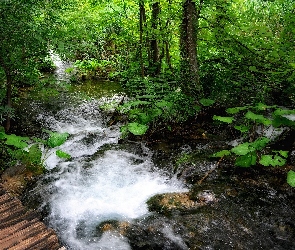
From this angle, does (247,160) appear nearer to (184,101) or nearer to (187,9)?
(184,101)

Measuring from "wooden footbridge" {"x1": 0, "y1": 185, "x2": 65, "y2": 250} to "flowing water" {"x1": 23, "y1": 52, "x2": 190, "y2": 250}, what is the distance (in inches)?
35.0


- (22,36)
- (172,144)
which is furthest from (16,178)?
(172,144)

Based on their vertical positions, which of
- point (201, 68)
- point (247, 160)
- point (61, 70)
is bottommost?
point (247, 160)

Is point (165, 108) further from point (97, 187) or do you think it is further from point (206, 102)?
point (97, 187)

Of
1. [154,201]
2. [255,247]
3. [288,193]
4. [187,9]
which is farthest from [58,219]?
[187,9]

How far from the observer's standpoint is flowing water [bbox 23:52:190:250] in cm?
459

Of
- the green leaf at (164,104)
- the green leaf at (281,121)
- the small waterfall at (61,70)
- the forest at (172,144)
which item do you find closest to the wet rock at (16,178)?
the forest at (172,144)

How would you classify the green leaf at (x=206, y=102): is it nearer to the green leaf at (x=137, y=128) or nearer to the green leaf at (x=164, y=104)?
the green leaf at (x=164, y=104)

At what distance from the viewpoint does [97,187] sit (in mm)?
5801

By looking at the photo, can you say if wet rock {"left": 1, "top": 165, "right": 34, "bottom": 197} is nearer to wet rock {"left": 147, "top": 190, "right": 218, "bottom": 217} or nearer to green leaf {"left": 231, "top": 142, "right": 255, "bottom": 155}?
wet rock {"left": 147, "top": 190, "right": 218, "bottom": 217}

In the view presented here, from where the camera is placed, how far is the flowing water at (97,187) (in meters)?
4.59

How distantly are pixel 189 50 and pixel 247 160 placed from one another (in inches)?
137

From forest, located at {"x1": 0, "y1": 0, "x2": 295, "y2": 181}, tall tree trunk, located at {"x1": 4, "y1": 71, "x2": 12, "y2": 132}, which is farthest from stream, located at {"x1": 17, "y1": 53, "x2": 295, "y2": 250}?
tall tree trunk, located at {"x1": 4, "y1": 71, "x2": 12, "y2": 132}

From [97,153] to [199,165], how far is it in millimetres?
2451
